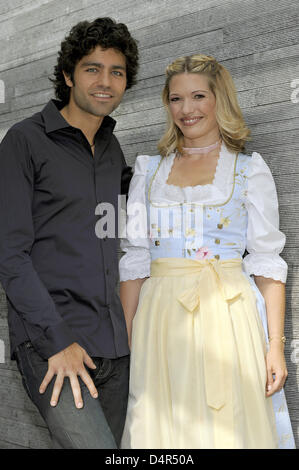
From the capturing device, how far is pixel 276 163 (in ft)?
6.23

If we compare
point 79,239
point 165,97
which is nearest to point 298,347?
point 79,239

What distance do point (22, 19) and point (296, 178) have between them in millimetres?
1687

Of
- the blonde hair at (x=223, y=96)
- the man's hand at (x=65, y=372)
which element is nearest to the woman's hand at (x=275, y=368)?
the man's hand at (x=65, y=372)

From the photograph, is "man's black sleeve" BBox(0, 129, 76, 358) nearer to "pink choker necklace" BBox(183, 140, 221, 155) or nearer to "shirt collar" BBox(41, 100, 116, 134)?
"shirt collar" BBox(41, 100, 116, 134)

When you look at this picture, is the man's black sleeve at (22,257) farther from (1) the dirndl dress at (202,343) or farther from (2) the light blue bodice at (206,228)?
(2) the light blue bodice at (206,228)

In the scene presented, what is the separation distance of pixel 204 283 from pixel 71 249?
1.26 feet

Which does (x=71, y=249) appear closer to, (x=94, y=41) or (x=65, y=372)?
(x=65, y=372)

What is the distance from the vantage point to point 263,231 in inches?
65.6

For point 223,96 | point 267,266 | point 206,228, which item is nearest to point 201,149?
point 223,96

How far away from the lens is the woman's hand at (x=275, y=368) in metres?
1.58

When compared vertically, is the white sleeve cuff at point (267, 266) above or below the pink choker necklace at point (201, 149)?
below

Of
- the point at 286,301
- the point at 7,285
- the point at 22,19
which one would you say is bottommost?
the point at 286,301

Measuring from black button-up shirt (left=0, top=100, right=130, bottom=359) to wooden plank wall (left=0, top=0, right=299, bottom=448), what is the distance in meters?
0.59

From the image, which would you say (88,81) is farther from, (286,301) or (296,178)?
(286,301)
